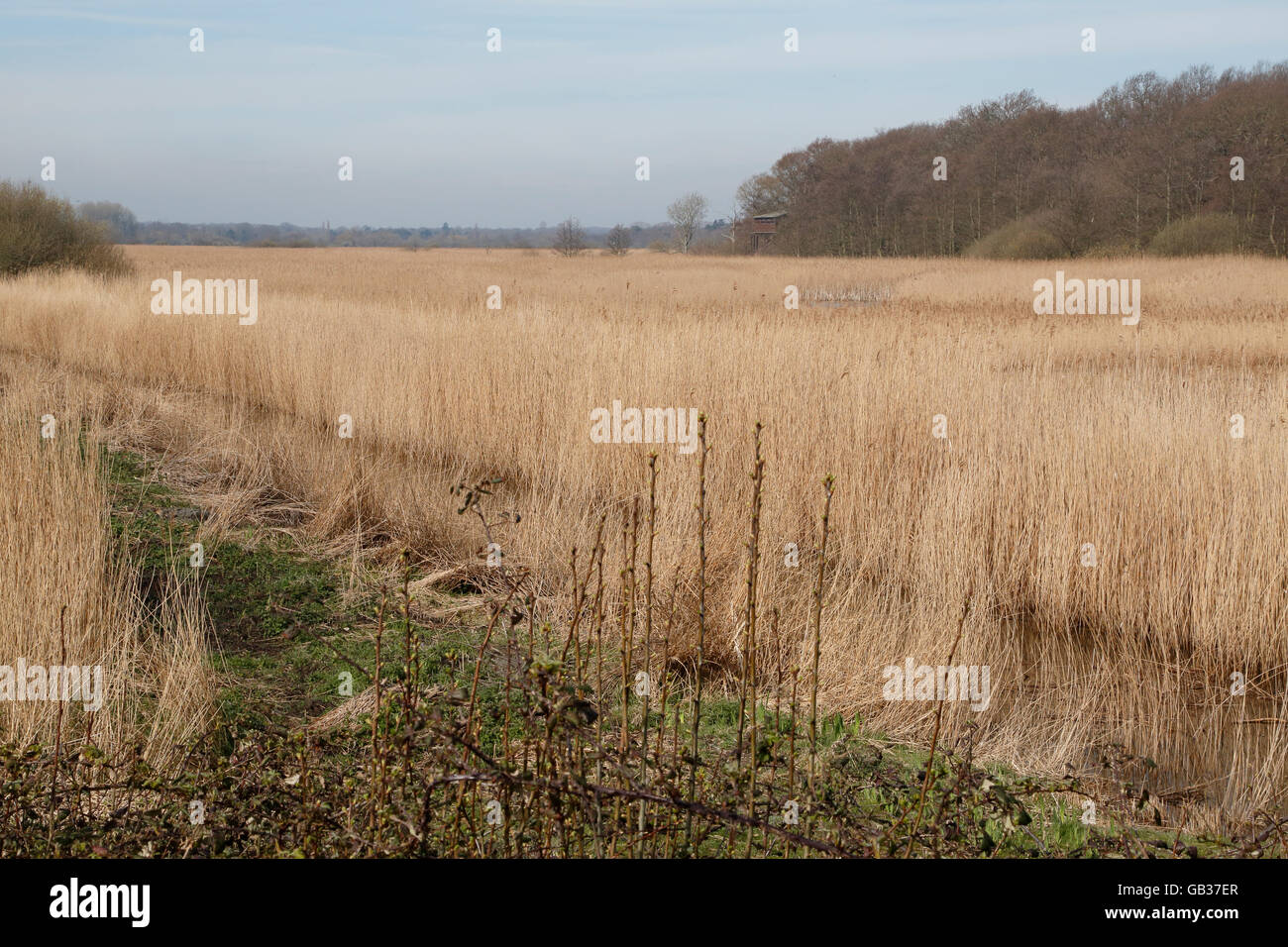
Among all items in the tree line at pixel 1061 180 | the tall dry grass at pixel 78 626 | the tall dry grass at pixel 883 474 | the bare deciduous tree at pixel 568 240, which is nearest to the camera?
the tall dry grass at pixel 78 626

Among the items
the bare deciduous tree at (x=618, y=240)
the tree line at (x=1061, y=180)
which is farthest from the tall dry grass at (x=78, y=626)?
the bare deciduous tree at (x=618, y=240)

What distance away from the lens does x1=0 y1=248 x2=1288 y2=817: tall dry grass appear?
14.6 feet

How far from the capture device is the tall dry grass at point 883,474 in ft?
14.6

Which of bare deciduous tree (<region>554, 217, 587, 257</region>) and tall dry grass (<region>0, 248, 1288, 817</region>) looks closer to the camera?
tall dry grass (<region>0, 248, 1288, 817</region>)

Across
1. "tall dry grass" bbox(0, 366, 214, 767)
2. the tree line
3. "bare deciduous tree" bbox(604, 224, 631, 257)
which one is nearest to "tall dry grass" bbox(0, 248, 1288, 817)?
"tall dry grass" bbox(0, 366, 214, 767)

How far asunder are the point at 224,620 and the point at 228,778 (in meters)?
2.42

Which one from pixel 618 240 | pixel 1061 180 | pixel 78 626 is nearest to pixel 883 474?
pixel 78 626

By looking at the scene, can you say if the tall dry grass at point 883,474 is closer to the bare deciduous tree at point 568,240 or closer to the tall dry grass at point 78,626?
the tall dry grass at point 78,626

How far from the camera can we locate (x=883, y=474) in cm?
639

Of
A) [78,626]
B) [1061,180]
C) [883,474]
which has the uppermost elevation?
[1061,180]

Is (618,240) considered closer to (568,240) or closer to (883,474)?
(568,240)

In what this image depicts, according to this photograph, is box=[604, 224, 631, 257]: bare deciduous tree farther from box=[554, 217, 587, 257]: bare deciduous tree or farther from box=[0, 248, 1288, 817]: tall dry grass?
box=[0, 248, 1288, 817]: tall dry grass
